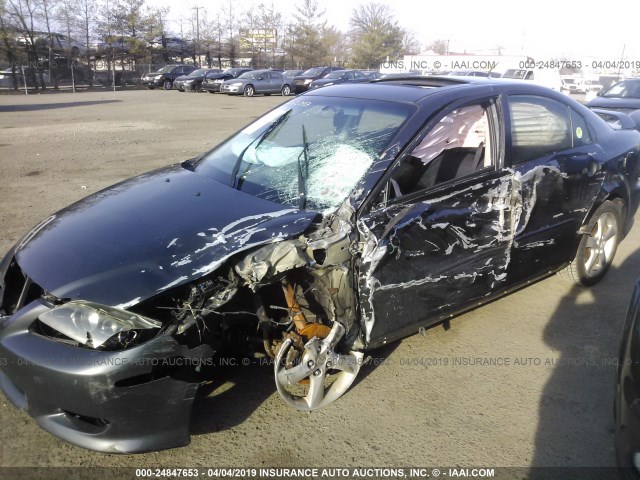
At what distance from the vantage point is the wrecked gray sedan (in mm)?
2283

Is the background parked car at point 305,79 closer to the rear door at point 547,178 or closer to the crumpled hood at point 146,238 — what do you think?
the rear door at point 547,178

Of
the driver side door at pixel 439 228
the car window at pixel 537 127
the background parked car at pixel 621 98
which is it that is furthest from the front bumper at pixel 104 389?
the background parked car at pixel 621 98

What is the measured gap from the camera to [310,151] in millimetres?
3309

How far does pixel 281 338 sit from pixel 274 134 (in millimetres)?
1558

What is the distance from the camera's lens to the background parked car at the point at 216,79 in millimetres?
29531

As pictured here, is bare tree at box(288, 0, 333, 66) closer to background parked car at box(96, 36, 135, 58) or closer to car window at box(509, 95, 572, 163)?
background parked car at box(96, 36, 135, 58)

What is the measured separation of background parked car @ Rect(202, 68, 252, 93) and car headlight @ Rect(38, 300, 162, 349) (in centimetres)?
2853

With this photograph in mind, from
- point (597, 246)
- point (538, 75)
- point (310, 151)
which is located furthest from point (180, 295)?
point (538, 75)

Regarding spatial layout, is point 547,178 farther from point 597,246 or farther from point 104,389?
point 104,389

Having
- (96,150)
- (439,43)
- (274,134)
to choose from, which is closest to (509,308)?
(274,134)

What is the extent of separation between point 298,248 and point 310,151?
3.17ft

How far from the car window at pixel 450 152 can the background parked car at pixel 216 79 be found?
90.3 feet

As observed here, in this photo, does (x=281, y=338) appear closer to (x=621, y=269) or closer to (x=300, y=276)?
(x=300, y=276)

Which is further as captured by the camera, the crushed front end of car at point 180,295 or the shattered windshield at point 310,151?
the shattered windshield at point 310,151
